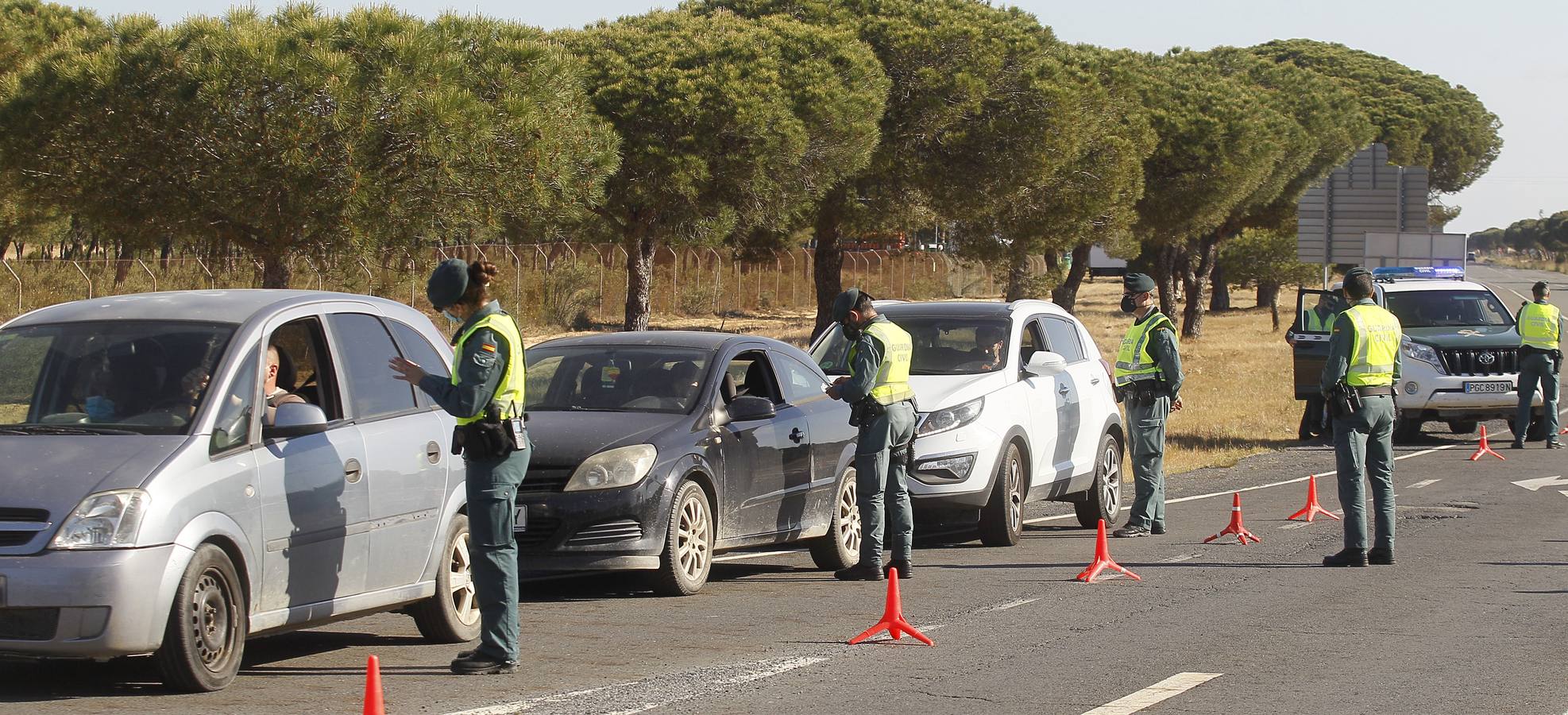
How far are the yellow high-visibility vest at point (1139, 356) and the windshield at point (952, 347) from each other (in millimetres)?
916

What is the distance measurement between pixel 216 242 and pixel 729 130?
8.91 m

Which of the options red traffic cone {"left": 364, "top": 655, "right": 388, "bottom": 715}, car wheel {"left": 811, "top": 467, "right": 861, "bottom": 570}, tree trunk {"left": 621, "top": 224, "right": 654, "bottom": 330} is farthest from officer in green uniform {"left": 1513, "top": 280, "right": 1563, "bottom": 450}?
red traffic cone {"left": 364, "top": 655, "right": 388, "bottom": 715}

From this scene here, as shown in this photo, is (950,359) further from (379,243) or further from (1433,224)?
(1433,224)

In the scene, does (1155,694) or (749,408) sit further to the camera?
(749,408)

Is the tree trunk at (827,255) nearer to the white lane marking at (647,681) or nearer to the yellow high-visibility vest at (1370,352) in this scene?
the yellow high-visibility vest at (1370,352)

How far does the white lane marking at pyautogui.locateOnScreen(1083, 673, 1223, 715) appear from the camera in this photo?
6.90 meters

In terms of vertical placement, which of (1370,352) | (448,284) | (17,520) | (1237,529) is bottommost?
(1237,529)

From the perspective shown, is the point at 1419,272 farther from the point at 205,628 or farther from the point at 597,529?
the point at 205,628

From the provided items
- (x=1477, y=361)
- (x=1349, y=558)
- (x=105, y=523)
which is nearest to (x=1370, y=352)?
(x=1349, y=558)

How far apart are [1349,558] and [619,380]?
16.0ft

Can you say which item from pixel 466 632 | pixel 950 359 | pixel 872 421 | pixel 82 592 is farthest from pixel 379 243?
pixel 82 592

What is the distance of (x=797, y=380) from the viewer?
11.5m

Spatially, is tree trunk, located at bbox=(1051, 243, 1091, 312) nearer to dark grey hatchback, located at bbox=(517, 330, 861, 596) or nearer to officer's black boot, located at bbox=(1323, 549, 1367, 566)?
officer's black boot, located at bbox=(1323, 549, 1367, 566)

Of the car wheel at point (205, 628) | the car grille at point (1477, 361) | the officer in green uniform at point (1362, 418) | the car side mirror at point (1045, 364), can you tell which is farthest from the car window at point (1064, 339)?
the car grille at point (1477, 361)
